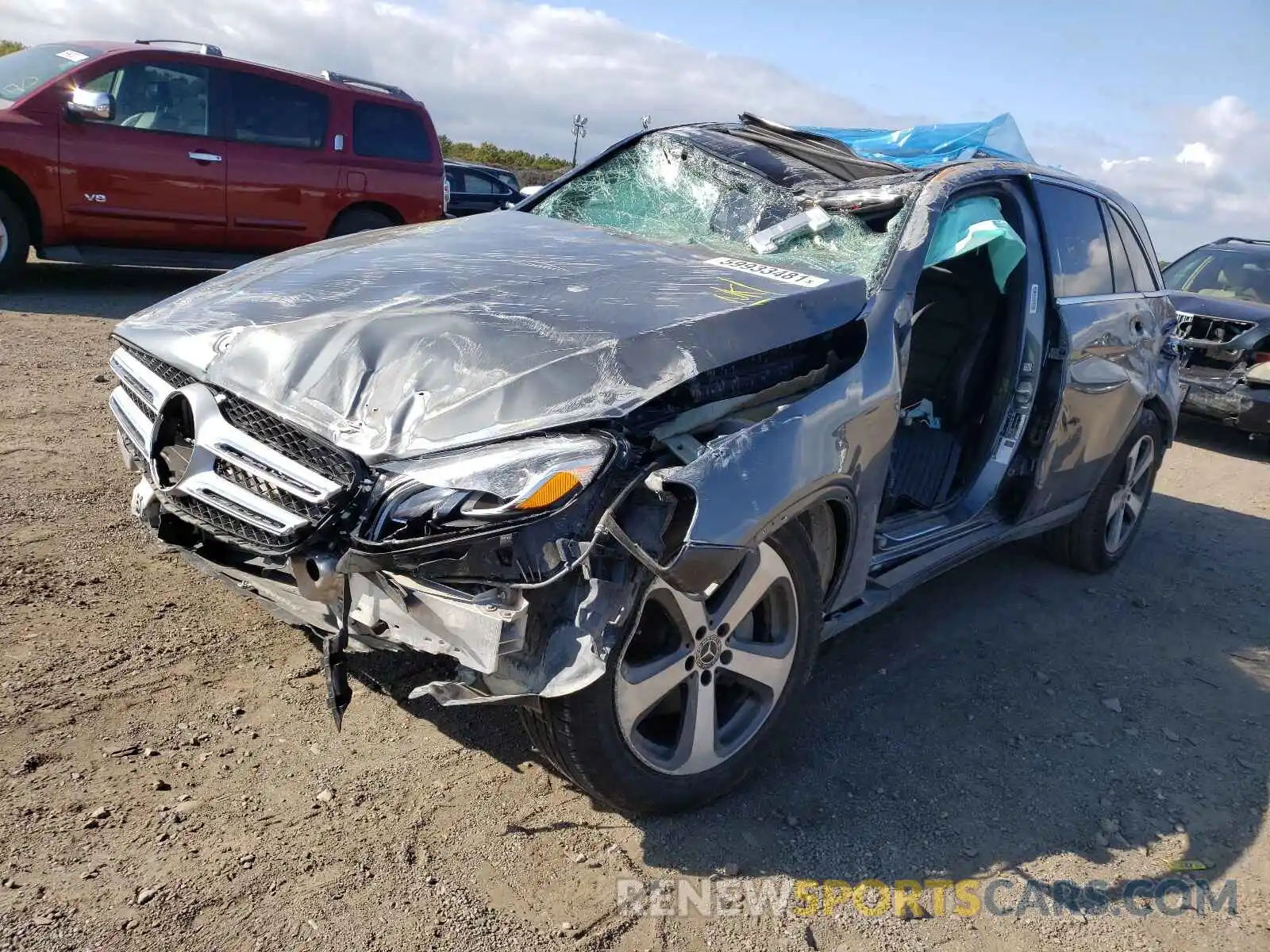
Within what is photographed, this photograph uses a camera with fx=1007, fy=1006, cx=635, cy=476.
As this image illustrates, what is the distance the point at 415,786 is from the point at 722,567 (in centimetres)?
107

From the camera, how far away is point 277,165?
8.95 meters

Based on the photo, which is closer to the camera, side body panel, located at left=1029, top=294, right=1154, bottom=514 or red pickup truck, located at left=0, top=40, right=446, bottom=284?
side body panel, located at left=1029, top=294, right=1154, bottom=514

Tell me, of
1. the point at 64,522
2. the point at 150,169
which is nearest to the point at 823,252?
the point at 64,522

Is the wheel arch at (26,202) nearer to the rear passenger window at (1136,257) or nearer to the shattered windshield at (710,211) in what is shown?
the shattered windshield at (710,211)

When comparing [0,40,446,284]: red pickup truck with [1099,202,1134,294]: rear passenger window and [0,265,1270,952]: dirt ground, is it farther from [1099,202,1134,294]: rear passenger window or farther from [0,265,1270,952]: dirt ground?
[1099,202,1134,294]: rear passenger window

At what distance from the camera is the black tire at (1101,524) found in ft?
16.1

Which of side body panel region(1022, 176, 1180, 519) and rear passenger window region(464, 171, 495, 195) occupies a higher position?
side body panel region(1022, 176, 1180, 519)

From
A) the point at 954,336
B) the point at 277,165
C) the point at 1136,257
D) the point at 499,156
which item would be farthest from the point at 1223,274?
the point at 499,156

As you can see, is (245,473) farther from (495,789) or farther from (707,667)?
(707,667)

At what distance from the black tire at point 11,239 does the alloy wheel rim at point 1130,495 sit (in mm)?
7824

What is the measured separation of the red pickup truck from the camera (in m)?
7.71

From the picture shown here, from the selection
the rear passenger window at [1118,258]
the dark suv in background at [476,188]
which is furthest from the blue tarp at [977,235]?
the dark suv in background at [476,188]

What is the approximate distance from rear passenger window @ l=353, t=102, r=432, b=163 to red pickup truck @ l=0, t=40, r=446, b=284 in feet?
0.04

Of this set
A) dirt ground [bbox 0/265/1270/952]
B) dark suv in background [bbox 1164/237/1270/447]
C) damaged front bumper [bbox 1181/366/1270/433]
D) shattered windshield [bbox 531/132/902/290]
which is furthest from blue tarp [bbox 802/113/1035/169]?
damaged front bumper [bbox 1181/366/1270/433]
